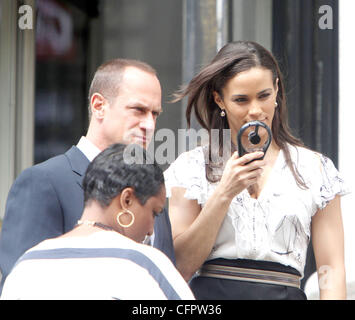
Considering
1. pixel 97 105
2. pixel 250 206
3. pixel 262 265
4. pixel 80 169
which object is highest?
pixel 97 105

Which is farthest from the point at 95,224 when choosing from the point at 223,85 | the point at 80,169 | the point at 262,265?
the point at 223,85

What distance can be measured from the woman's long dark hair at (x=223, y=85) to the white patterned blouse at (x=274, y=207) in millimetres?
38

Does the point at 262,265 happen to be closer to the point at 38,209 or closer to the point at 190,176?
the point at 190,176

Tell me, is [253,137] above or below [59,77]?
below

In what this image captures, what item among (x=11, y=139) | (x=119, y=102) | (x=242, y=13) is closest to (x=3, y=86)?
(x=11, y=139)

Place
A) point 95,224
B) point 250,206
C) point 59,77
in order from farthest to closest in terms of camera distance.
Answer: point 59,77 < point 250,206 < point 95,224

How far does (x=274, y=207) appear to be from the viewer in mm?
2389

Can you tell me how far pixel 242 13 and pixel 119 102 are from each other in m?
2.29

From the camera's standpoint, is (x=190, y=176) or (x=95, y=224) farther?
(x=190, y=176)

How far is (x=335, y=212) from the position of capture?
244cm

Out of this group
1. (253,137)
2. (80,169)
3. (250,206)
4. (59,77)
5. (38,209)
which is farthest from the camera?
(59,77)

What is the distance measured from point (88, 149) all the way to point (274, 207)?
0.62m

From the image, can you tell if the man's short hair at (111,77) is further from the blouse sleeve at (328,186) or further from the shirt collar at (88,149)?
the blouse sleeve at (328,186)

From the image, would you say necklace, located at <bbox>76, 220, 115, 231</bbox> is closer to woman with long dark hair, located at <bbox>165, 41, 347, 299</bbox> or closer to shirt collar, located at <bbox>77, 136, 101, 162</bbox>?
shirt collar, located at <bbox>77, 136, 101, 162</bbox>
